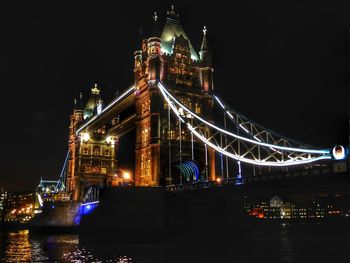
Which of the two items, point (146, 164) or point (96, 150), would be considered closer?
point (146, 164)

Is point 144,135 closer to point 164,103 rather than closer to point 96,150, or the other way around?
point 164,103

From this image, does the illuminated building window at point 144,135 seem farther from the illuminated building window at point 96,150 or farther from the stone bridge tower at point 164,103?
the illuminated building window at point 96,150

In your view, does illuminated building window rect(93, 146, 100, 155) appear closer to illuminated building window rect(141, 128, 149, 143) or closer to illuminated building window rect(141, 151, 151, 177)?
illuminated building window rect(141, 128, 149, 143)

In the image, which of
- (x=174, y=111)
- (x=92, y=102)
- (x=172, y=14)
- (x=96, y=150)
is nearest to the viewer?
(x=174, y=111)

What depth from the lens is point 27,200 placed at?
17238cm

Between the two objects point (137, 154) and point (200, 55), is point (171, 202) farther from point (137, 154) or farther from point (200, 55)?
point (200, 55)

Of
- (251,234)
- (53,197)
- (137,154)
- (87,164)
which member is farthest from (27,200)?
(251,234)

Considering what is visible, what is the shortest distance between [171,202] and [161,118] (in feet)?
60.3

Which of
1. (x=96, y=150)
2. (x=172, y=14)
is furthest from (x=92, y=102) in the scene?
(x=172, y=14)

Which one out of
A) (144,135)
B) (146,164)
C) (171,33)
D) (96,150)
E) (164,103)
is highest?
(171,33)

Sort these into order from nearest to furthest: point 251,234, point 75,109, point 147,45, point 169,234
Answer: point 169,234, point 251,234, point 147,45, point 75,109

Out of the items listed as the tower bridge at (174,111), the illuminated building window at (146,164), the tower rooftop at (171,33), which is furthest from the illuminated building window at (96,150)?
the tower rooftop at (171,33)

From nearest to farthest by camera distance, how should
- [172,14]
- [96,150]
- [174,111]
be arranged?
[174,111] < [172,14] < [96,150]

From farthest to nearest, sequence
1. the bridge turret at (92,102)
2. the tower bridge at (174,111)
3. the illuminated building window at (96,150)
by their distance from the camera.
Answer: the bridge turret at (92,102) < the illuminated building window at (96,150) < the tower bridge at (174,111)
